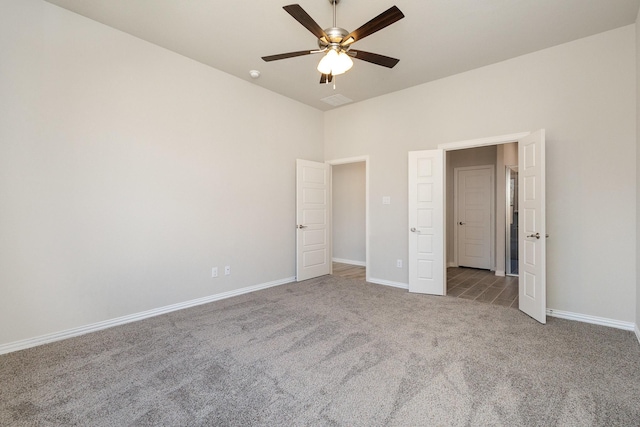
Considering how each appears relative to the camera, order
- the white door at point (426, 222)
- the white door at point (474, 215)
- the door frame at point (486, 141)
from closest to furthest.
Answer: the door frame at point (486, 141)
the white door at point (426, 222)
the white door at point (474, 215)

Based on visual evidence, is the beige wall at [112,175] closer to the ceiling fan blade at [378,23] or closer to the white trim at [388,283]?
the white trim at [388,283]

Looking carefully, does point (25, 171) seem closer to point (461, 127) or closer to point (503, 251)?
point (461, 127)

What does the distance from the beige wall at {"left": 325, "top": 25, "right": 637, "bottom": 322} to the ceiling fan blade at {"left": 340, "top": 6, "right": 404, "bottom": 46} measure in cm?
242

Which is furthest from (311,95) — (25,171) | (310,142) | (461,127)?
(25,171)

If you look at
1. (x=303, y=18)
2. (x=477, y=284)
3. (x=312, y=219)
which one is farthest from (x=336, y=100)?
(x=477, y=284)

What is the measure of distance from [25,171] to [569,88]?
5705 mm

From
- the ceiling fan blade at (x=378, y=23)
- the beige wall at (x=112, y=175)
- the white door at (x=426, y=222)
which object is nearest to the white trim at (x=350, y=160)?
the white door at (x=426, y=222)

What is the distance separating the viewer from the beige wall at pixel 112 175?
2.53 metres

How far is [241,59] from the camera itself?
3.64 m

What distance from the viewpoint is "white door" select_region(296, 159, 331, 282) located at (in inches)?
194

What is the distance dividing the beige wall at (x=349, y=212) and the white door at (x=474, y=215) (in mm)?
2112

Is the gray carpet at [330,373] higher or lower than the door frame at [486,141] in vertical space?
lower

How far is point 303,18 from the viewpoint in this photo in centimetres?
204

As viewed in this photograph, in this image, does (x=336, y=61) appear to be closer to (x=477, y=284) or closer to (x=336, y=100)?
(x=336, y=100)
